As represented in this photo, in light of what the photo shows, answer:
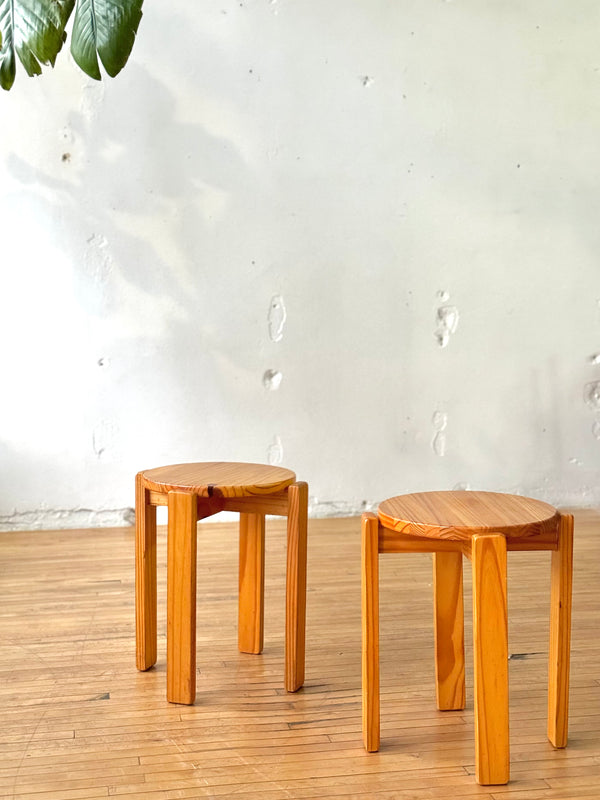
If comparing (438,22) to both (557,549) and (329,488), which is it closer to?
(329,488)

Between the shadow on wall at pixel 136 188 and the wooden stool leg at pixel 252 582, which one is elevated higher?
the shadow on wall at pixel 136 188

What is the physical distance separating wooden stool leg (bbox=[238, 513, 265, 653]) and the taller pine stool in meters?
0.57

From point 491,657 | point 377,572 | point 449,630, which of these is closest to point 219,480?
point 377,572

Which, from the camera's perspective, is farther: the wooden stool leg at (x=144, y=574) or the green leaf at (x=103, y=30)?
the green leaf at (x=103, y=30)

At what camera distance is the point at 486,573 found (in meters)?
1.50

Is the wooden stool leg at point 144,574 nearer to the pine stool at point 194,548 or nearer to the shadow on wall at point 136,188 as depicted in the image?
the pine stool at point 194,548

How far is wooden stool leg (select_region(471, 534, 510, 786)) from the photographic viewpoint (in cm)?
150

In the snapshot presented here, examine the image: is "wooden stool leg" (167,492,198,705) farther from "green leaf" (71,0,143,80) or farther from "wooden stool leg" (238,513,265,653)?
"green leaf" (71,0,143,80)

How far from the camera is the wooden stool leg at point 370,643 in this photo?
1.60m

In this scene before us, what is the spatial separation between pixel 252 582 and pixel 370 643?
624 millimetres

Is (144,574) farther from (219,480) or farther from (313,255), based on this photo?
(313,255)

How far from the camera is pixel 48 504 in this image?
365cm

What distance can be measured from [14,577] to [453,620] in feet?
5.66

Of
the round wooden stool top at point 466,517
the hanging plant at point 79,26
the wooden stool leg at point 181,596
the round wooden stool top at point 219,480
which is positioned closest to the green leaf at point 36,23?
the hanging plant at point 79,26
